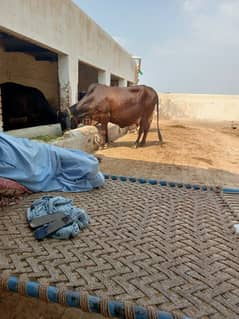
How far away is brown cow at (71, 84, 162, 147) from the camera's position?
24.1 feet

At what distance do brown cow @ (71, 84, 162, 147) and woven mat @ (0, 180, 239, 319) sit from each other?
5.30 metres

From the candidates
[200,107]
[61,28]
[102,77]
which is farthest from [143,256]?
[200,107]

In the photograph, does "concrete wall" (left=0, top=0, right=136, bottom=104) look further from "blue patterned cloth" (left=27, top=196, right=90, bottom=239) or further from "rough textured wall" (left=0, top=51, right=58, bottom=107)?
"blue patterned cloth" (left=27, top=196, right=90, bottom=239)

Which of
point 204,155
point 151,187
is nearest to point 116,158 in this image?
point 204,155

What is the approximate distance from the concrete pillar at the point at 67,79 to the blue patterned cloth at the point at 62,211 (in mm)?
5233

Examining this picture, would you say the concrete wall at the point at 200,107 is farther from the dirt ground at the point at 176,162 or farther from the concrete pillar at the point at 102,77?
the dirt ground at the point at 176,162

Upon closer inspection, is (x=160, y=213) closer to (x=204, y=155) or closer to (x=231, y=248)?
(x=231, y=248)

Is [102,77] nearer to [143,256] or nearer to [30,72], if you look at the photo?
[30,72]

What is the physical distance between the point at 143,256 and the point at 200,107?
24.2m

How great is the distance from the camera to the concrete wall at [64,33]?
Result: 455 centimetres

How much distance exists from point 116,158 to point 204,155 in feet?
7.71

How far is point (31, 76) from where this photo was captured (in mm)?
8688

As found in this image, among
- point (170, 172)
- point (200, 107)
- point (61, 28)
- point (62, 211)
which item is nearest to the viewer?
point (62, 211)

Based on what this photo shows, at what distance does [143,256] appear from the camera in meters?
1.53
